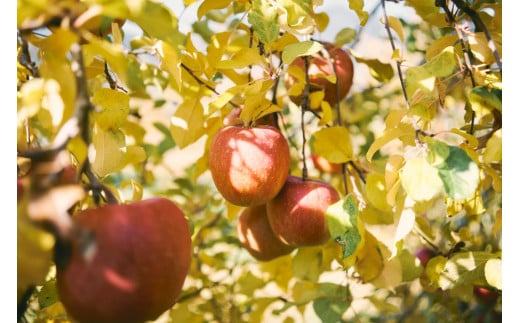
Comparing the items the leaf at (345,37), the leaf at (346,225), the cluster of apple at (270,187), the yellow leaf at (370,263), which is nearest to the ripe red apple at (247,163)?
the cluster of apple at (270,187)

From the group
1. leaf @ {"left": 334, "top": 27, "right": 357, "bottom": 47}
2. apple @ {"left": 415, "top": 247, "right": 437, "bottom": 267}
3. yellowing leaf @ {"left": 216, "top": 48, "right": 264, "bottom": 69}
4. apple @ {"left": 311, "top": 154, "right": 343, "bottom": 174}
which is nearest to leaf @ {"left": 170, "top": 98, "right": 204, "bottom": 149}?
A: yellowing leaf @ {"left": 216, "top": 48, "right": 264, "bottom": 69}

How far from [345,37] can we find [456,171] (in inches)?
22.3

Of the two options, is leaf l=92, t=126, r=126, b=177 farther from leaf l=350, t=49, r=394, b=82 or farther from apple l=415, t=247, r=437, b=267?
apple l=415, t=247, r=437, b=267

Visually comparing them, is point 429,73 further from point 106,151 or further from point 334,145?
point 106,151

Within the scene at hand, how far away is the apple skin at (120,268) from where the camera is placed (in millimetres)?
433

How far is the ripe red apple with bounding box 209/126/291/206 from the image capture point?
0.75 metres

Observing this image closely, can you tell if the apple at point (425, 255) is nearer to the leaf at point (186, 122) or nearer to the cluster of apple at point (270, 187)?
the cluster of apple at point (270, 187)

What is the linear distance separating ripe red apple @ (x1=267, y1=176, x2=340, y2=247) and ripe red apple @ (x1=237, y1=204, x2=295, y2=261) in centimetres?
8

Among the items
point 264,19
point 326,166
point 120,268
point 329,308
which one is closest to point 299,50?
point 264,19

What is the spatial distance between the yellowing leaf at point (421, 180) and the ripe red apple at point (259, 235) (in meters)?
0.43

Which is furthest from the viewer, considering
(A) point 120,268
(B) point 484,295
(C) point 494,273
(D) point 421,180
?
(B) point 484,295

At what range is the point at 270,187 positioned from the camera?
78 centimetres

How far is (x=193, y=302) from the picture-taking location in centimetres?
132
